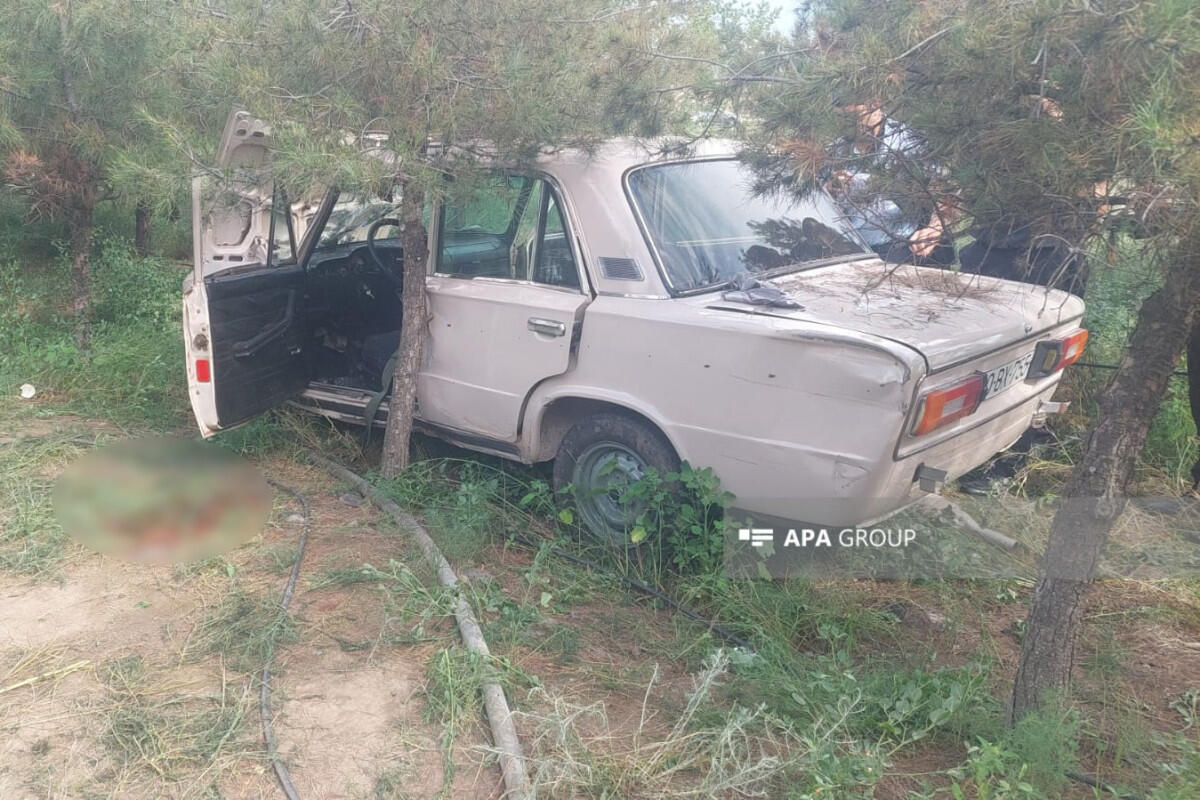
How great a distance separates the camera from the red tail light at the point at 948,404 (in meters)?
3.26

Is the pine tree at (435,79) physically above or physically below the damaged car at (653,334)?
above

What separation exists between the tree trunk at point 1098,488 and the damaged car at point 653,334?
0.32 m

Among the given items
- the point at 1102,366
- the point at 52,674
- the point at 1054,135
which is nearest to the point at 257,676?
the point at 52,674

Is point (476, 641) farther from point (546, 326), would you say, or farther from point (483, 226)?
point (483, 226)

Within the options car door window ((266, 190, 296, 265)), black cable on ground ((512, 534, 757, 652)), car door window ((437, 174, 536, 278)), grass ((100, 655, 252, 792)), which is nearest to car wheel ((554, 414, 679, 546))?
black cable on ground ((512, 534, 757, 652))

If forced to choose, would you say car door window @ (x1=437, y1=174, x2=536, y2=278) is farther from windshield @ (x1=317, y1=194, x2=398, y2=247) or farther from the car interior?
windshield @ (x1=317, y1=194, x2=398, y2=247)

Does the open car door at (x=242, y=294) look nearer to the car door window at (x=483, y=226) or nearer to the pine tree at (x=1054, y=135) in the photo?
the car door window at (x=483, y=226)

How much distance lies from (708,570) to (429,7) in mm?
2430

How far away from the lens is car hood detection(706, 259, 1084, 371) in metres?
3.36

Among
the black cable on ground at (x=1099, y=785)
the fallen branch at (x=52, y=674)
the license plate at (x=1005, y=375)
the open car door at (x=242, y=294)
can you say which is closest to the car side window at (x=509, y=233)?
the open car door at (x=242, y=294)

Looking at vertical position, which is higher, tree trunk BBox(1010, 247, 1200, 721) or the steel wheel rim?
tree trunk BBox(1010, 247, 1200, 721)

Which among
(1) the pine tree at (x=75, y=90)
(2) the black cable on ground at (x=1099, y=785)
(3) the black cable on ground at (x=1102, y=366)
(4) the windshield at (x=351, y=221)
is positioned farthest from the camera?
(1) the pine tree at (x=75, y=90)

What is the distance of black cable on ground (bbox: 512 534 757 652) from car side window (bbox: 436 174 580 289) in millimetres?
1140

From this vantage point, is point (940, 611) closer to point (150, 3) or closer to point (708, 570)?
point (708, 570)
